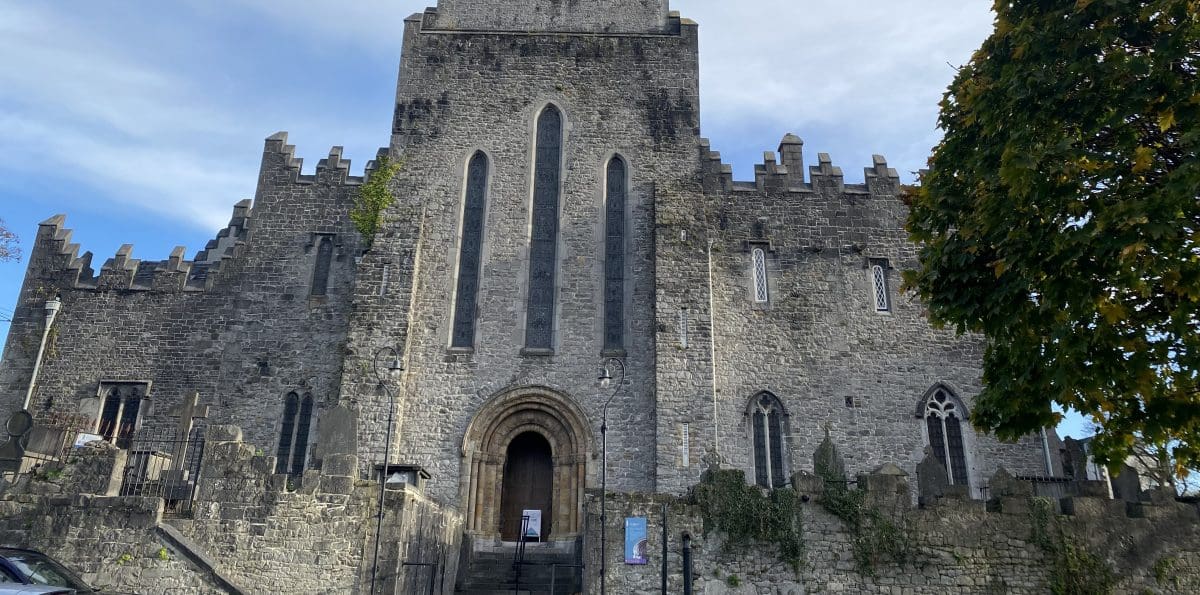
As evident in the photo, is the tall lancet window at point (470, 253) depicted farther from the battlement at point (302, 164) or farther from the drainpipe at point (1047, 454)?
the drainpipe at point (1047, 454)

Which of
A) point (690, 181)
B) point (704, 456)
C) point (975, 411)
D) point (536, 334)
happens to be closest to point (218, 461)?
point (536, 334)

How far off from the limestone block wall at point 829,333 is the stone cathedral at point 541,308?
63 millimetres

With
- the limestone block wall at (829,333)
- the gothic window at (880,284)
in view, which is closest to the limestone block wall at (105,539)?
the limestone block wall at (829,333)

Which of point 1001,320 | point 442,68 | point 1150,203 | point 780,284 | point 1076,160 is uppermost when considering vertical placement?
point 442,68

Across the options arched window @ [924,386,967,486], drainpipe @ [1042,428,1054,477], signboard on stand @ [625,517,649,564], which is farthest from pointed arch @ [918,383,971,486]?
signboard on stand @ [625,517,649,564]

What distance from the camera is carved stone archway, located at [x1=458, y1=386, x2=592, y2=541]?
1761cm

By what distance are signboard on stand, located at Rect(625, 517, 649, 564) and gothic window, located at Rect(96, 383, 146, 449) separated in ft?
44.5

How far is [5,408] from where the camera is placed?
66.5ft

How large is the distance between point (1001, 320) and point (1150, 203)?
204 centimetres

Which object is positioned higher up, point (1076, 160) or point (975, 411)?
point (1076, 160)

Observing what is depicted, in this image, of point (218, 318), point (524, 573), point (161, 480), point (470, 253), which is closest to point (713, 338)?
point (470, 253)

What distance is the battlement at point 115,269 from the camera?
70.1 feet

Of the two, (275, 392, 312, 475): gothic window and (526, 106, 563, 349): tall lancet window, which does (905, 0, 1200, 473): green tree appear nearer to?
(526, 106, 563, 349): tall lancet window

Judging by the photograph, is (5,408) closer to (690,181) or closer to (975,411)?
(690,181)
